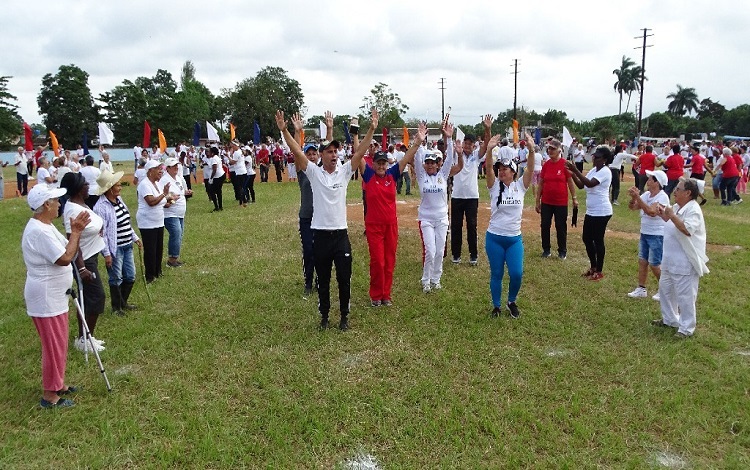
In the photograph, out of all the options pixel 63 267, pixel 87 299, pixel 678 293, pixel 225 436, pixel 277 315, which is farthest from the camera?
pixel 277 315

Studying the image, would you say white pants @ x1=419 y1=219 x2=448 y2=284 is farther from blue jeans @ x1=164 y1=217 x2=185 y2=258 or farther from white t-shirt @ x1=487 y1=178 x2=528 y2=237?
blue jeans @ x1=164 y1=217 x2=185 y2=258

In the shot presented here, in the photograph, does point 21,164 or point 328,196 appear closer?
point 328,196

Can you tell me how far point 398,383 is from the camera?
4.53m

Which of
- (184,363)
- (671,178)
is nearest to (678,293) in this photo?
(184,363)

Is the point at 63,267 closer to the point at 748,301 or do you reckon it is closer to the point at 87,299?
the point at 87,299

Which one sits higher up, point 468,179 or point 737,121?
point 737,121

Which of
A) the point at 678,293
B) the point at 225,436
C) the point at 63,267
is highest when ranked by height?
the point at 63,267

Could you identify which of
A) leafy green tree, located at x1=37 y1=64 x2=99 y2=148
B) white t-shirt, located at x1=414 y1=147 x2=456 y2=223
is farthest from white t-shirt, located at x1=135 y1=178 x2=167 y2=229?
leafy green tree, located at x1=37 y1=64 x2=99 y2=148

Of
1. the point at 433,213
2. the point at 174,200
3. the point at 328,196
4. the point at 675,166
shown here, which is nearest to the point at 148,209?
the point at 174,200

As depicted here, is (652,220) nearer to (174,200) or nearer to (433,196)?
(433,196)

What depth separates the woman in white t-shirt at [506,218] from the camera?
19.0 ft

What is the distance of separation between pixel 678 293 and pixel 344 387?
3676 mm

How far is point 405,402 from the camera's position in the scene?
423cm

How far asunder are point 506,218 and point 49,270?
14.7ft
